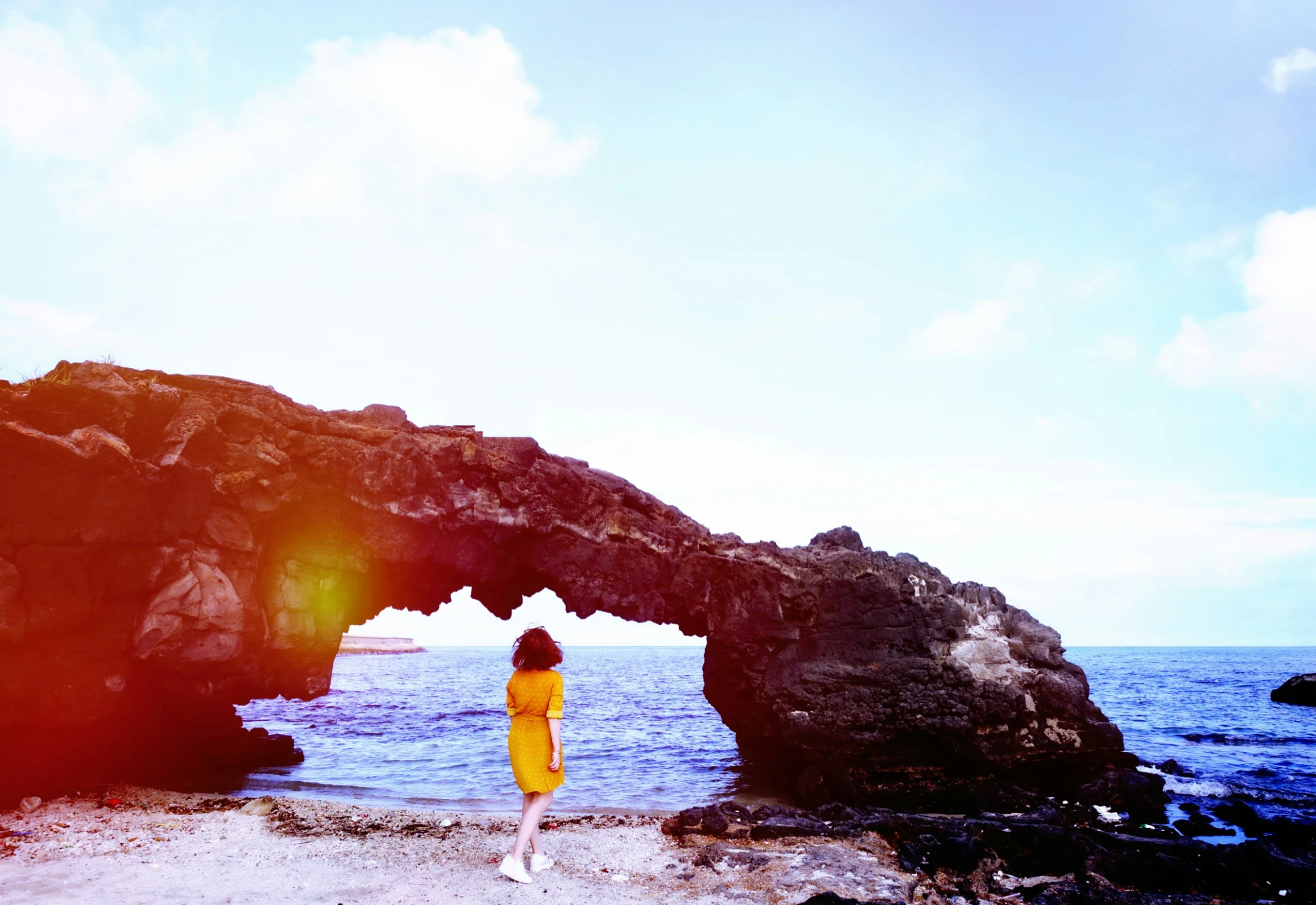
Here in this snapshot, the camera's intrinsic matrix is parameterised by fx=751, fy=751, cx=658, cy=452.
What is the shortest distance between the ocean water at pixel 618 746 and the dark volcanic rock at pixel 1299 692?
1597 mm

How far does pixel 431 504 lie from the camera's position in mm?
18188

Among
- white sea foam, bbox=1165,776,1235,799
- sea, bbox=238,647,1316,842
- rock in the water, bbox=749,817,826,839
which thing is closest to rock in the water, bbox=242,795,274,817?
sea, bbox=238,647,1316,842

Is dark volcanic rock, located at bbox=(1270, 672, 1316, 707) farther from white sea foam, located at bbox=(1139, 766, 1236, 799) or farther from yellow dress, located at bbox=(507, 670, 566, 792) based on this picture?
yellow dress, located at bbox=(507, 670, 566, 792)

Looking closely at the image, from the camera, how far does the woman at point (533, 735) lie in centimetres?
948

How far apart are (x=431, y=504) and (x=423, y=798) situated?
23.4ft

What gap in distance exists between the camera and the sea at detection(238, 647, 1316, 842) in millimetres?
19359

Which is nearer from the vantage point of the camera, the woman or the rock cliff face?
the woman

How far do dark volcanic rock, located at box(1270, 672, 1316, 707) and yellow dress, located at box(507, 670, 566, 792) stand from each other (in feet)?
222

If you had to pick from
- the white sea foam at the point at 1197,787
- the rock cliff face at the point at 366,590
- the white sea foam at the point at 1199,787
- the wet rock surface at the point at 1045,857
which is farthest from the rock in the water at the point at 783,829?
the white sea foam at the point at 1199,787

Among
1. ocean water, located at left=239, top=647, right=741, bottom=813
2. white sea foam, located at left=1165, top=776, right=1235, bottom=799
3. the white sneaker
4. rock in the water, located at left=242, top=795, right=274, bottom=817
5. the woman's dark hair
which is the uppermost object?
→ the woman's dark hair

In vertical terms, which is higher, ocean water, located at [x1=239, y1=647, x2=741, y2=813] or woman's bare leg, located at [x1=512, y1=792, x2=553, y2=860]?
woman's bare leg, located at [x1=512, y1=792, x2=553, y2=860]

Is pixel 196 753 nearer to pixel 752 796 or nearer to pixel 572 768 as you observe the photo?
pixel 572 768

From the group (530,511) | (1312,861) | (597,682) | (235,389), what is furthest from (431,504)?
(597,682)

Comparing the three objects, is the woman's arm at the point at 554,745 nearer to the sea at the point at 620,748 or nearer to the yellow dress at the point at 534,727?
the yellow dress at the point at 534,727
